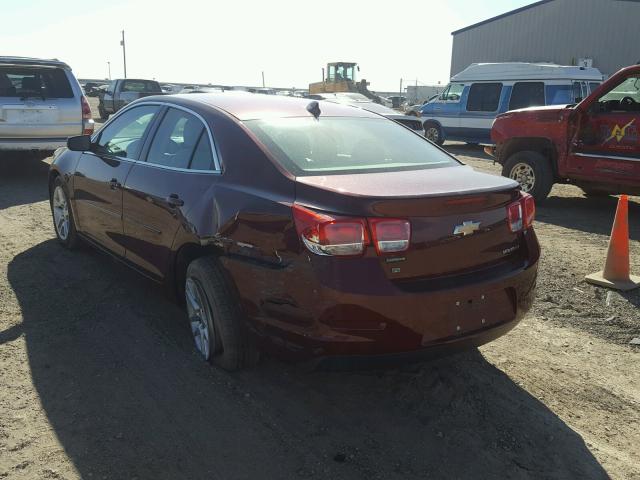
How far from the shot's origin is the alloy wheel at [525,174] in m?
8.62

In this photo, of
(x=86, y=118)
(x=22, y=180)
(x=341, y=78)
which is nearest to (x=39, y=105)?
(x=86, y=118)

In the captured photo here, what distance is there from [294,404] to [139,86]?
2369cm

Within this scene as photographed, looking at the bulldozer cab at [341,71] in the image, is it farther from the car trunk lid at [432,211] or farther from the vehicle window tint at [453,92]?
the car trunk lid at [432,211]

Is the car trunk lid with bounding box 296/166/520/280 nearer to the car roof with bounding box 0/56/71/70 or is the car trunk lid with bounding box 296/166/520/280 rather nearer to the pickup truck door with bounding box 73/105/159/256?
the pickup truck door with bounding box 73/105/159/256

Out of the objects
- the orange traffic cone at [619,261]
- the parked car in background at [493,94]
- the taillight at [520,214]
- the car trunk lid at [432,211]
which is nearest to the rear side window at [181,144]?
the car trunk lid at [432,211]

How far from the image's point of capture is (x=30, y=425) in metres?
2.96

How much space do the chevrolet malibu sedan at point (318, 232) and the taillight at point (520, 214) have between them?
1 cm

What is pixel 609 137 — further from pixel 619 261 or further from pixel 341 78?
pixel 341 78

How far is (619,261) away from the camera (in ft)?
16.6

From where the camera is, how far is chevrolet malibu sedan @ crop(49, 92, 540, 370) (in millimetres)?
2707

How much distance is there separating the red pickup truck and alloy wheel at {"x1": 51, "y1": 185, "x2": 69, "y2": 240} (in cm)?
633

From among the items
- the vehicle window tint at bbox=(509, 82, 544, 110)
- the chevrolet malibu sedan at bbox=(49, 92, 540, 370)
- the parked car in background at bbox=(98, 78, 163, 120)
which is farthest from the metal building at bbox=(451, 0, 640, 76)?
the chevrolet malibu sedan at bbox=(49, 92, 540, 370)

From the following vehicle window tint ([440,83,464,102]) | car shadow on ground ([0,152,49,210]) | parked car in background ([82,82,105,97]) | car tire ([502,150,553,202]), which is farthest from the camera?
parked car in background ([82,82,105,97])

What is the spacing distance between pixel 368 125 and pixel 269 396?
1920mm
